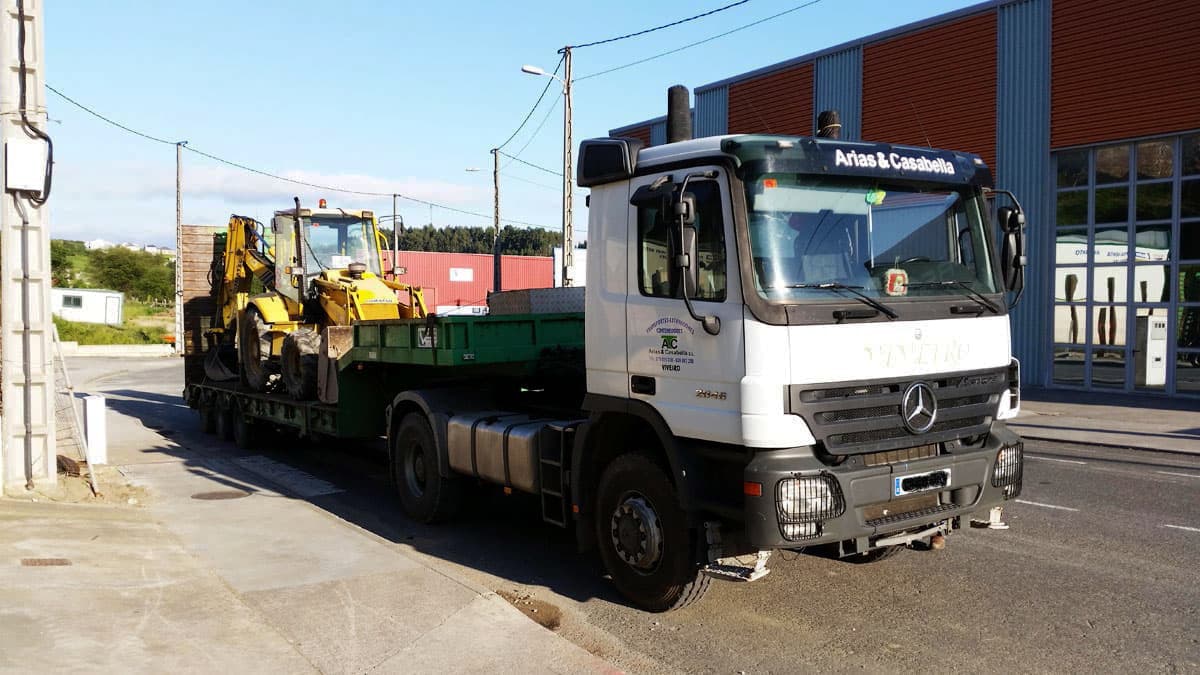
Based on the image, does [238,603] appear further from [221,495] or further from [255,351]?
[255,351]

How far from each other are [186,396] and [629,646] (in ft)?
44.7

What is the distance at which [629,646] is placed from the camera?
17.6 feet

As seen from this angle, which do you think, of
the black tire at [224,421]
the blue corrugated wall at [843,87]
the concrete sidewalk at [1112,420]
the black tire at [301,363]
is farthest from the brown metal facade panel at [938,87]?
the black tire at [224,421]

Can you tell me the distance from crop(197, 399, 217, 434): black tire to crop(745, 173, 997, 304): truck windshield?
40.8ft

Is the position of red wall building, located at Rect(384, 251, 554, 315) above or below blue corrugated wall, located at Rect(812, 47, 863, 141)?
below

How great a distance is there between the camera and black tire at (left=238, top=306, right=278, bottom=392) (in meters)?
13.1

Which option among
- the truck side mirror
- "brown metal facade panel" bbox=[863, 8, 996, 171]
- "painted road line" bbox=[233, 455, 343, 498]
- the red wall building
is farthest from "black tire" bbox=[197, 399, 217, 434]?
the red wall building

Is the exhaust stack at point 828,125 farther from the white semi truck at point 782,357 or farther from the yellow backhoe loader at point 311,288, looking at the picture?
the yellow backhoe loader at point 311,288

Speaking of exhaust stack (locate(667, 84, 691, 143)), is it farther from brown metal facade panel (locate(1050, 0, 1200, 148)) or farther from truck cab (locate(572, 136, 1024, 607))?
brown metal facade panel (locate(1050, 0, 1200, 148))

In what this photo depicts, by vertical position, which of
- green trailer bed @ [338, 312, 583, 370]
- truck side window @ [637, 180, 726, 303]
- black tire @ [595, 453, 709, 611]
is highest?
truck side window @ [637, 180, 726, 303]

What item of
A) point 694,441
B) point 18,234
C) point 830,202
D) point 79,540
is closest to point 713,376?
point 694,441

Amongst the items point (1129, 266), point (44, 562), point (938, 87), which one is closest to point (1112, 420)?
point (1129, 266)

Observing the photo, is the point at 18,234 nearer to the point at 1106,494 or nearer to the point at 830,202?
the point at 830,202

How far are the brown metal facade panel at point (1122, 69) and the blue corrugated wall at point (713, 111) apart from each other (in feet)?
33.6
